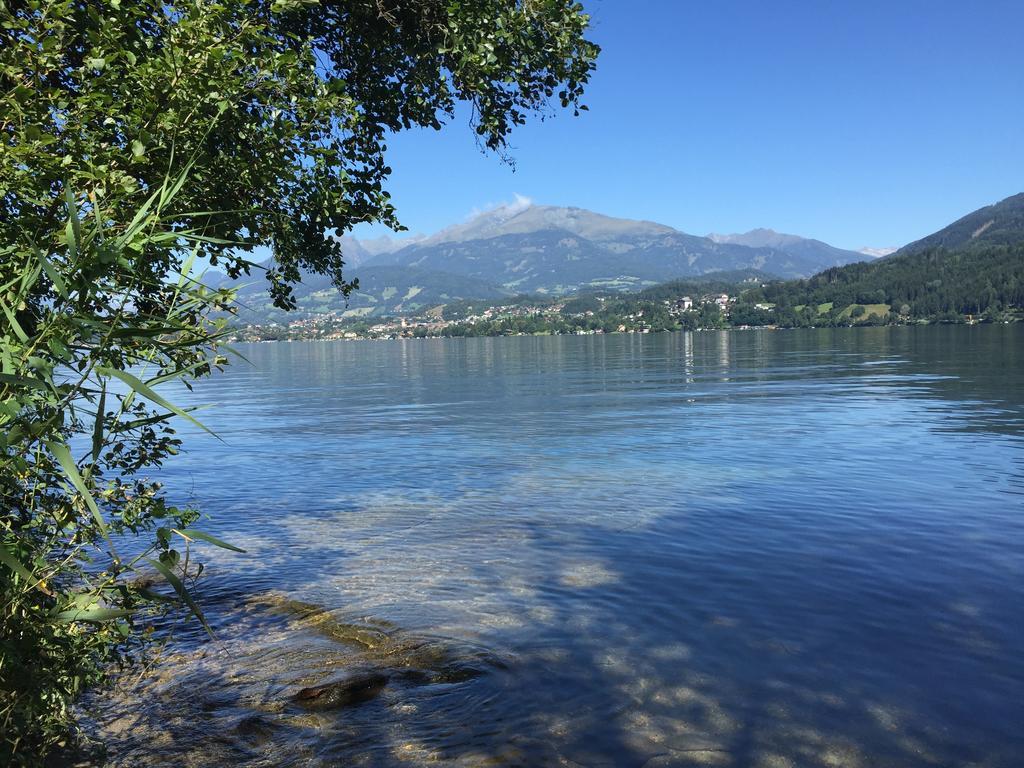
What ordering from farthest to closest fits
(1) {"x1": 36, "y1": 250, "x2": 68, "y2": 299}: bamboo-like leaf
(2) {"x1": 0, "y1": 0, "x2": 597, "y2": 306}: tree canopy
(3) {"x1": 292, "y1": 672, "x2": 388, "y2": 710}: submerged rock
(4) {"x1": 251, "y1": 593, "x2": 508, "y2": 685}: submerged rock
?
(4) {"x1": 251, "y1": 593, "x2": 508, "y2": 685}: submerged rock < (3) {"x1": 292, "y1": 672, "x2": 388, "y2": 710}: submerged rock < (2) {"x1": 0, "y1": 0, "x2": 597, "y2": 306}: tree canopy < (1) {"x1": 36, "y1": 250, "x2": 68, "y2": 299}: bamboo-like leaf

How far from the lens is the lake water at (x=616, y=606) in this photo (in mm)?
9453

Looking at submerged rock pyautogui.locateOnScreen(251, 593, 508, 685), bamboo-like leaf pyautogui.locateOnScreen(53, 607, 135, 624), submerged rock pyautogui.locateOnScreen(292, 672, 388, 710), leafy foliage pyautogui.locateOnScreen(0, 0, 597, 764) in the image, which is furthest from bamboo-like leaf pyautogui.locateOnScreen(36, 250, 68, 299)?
submerged rock pyautogui.locateOnScreen(251, 593, 508, 685)

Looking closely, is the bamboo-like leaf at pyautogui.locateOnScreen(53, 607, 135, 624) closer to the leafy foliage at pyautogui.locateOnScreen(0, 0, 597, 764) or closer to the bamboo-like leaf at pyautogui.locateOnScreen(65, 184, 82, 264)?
the leafy foliage at pyautogui.locateOnScreen(0, 0, 597, 764)

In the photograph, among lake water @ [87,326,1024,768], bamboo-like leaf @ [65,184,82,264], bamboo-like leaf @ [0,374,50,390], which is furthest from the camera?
lake water @ [87,326,1024,768]

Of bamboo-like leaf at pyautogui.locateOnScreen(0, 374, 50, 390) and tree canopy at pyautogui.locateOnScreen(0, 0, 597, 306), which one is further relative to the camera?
tree canopy at pyautogui.locateOnScreen(0, 0, 597, 306)

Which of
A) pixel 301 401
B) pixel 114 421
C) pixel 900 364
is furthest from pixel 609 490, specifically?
pixel 900 364

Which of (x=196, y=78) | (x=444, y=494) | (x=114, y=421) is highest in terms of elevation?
(x=196, y=78)

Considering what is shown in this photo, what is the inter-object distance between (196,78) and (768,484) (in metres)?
22.1

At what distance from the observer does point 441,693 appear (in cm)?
1062

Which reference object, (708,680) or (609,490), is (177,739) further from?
(609,490)

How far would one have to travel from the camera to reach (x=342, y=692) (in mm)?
10625

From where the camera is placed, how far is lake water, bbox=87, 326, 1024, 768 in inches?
372

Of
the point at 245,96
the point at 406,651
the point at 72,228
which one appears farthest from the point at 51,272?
the point at 406,651

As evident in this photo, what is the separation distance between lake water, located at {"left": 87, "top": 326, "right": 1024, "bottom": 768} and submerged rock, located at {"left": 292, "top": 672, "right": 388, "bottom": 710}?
21 cm
